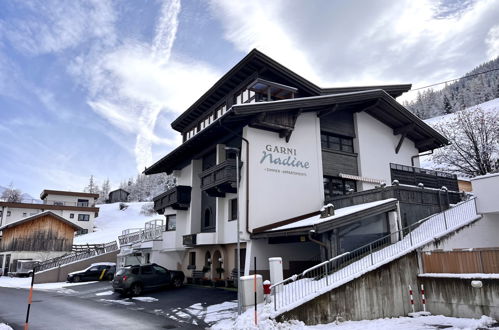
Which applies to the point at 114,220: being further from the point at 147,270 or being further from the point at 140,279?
the point at 140,279

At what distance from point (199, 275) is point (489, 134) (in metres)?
35.1

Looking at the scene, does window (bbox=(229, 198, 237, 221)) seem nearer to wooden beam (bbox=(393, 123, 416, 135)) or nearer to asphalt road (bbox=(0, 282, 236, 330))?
asphalt road (bbox=(0, 282, 236, 330))

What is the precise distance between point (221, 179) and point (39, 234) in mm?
30783

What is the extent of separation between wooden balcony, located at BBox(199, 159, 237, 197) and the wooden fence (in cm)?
1058

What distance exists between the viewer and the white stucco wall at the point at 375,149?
87.8 feet

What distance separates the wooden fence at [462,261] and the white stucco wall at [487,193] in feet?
17.3

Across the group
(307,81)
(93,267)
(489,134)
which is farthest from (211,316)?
(489,134)

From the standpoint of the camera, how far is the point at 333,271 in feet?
54.2

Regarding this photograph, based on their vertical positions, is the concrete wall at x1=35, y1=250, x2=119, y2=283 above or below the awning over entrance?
below

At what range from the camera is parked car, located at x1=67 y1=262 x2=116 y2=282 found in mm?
31994

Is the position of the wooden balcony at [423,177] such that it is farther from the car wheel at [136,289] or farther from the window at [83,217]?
the window at [83,217]

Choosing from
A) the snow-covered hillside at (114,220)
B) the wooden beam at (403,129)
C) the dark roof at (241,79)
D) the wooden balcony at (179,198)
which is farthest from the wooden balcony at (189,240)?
the snow-covered hillside at (114,220)

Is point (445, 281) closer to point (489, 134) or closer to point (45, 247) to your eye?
point (489, 134)

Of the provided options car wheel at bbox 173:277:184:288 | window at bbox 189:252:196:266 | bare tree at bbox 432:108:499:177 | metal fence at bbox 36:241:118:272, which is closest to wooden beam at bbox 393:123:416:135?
bare tree at bbox 432:108:499:177
